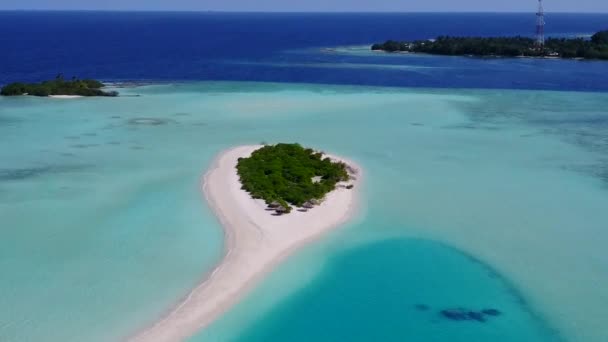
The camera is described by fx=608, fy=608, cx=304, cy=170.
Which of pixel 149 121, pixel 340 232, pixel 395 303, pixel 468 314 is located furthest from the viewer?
pixel 149 121

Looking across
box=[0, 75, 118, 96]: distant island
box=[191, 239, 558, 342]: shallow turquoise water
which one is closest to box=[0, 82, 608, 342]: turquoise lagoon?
box=[191, 239, 558, 342]: shallow turquoise water

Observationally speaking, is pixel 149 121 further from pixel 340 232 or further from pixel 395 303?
pixel 395 303

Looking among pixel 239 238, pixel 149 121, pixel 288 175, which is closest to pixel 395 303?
pixel 239 238

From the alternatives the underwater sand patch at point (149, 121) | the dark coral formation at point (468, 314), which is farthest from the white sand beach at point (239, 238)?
the underwater sand patch at point (149, 121)

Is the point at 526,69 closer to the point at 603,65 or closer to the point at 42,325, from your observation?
the point at 603,65

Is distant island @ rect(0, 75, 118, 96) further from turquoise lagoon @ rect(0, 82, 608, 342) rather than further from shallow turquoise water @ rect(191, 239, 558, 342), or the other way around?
shallow turquoise water @ rect(191, 239, 558, 342)
